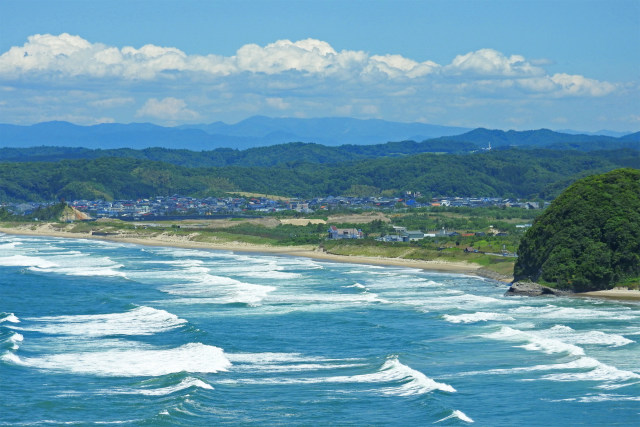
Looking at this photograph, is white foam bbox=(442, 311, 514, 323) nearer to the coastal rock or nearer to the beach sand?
the coastal rock

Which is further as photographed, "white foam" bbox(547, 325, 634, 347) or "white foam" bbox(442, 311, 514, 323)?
"white foam" bbox(442, 311, 514, 323)

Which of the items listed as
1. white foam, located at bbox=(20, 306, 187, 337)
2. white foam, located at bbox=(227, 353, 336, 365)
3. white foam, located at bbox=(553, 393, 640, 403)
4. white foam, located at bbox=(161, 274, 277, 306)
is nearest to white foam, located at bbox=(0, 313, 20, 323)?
white foam, located at bbox=(20, 306, 187, 337)

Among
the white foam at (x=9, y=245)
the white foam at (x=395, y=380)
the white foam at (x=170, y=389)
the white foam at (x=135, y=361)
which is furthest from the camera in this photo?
the white foam at (x=9, y=245)

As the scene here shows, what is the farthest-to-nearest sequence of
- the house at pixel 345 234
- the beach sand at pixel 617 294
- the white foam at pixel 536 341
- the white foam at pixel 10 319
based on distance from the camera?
the house at pixel 345 234
the beach sand at pixel 617 294
the white foam at pixel 10 319
the white foam at pixel 536 341

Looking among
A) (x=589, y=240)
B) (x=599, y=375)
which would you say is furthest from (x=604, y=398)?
(x=589, y=240)

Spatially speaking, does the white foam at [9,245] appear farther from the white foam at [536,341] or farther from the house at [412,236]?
the white foam at [536,341]

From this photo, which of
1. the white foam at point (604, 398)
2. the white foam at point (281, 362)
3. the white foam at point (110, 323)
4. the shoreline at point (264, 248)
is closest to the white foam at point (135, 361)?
the white foam at point (281, 362)

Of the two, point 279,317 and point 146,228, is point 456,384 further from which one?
point 146,228

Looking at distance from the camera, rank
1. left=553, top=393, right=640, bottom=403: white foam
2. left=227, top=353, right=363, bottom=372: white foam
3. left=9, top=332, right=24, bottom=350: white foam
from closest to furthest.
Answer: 1. left=553, top=393, right=640, bottom=403: white foam
2. left=227, top=353, right=363, bottom=372: white foam
3. left=9, top=332, right=24, bottom=350: white foam
